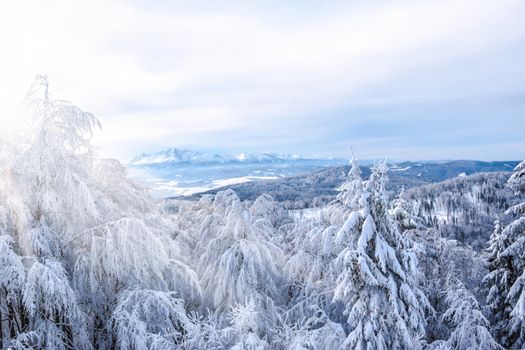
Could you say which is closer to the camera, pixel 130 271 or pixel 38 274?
pixel 38 274

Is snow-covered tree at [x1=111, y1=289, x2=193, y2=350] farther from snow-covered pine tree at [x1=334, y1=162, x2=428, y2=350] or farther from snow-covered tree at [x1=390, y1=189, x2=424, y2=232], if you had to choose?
snow-covered tree at [x1=390, y1=189, x2=424, y2=232]

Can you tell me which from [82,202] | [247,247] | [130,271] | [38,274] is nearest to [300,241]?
[247,247]

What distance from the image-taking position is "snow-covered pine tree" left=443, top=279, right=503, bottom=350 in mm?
14234

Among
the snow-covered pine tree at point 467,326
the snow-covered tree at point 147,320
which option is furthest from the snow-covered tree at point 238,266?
the snow-covered pine tree at point 467,326

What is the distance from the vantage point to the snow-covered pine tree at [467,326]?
560 inches

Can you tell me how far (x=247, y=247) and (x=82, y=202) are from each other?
5586 millimetres

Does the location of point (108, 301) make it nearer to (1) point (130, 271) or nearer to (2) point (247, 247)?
(1) point (130, 271)

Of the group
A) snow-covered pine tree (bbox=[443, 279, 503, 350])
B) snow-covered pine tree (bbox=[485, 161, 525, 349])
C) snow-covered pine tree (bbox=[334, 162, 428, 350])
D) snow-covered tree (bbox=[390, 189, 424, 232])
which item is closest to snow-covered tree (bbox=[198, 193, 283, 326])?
snow-covered pine tree (bbox=[334, 162, 428, 350])

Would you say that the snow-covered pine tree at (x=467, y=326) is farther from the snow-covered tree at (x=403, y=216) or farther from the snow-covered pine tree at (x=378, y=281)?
the snow-covered tree at (x=403, y=216)

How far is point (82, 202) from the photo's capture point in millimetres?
8898

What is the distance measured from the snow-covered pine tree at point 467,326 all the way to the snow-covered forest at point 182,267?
0.19 feet

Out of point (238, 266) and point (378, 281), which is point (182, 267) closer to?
point (238, 266)

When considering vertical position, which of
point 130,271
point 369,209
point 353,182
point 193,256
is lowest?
point 193,256

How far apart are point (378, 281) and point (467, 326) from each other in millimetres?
6775
